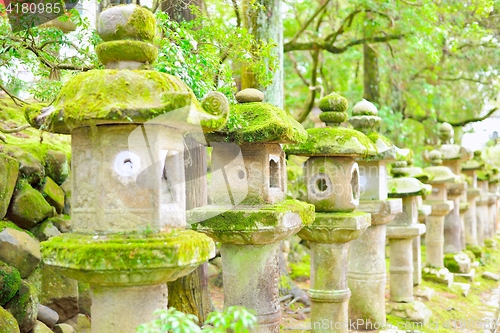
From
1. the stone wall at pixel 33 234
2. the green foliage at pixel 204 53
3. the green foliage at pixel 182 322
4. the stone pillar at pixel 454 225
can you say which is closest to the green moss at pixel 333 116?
the green foliage at pixel 204 53

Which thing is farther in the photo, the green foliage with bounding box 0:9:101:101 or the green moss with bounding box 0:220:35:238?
the green moss with bounding box 0:220:35:238

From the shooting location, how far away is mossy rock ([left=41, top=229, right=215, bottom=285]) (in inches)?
126

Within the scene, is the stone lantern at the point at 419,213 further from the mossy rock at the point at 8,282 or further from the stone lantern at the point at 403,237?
the mossy rock at the point at 8,282

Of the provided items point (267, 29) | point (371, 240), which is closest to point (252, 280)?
point (371, 240)

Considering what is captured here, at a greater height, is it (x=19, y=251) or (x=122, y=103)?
(x=122, y=103)

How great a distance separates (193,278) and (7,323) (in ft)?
7.68

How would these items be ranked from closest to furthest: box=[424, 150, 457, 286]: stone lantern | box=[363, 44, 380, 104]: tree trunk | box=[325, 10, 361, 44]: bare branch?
box=[424, 150, 457, 286]: stone lantern, box=[325, 10, 361, 44]: bare branch, box=[363, 44, 380, 104]: tree trunk

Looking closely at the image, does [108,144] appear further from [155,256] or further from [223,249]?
[223,249]

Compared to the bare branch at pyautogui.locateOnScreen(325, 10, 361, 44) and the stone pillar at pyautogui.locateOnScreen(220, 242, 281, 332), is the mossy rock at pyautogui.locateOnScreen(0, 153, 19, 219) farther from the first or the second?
the bare branch at pyautogui.locateOnScreen(325, 10, 361, 44)


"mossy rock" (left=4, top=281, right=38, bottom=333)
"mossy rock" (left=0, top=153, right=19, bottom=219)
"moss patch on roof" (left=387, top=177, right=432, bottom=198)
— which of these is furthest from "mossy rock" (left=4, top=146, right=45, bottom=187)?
"moss patch on roof" (left=387, top=177, right=432, bottom=198)

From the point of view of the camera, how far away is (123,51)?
3.53 m

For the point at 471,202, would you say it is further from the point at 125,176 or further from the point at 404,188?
the point at 125,176

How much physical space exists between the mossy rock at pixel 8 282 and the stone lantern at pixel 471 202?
1195 cm

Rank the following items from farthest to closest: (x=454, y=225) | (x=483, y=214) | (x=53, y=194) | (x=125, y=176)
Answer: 1. (x=483, y=214)
2. (x=454, y=225)
3. (x=53, y=194)
4. (x=125, y=176)
